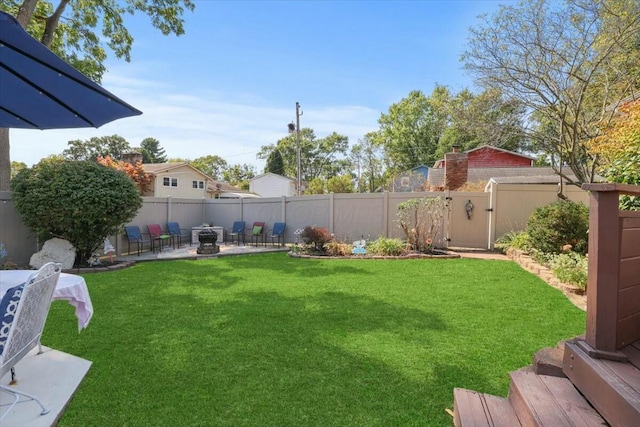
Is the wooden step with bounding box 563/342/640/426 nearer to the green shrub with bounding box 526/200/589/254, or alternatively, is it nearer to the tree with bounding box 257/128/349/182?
the green shrub with bounding box 526/200/589/254

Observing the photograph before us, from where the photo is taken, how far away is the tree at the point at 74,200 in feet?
23.6

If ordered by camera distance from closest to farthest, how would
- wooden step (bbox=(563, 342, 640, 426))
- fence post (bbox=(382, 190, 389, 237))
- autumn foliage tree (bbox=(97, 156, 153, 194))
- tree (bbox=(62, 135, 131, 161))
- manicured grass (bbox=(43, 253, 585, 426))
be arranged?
wooden step (bbox=(563, 342, 640, 426)) < manicured grass (bbox=(43, 253, 585, 426)) < fence post (bbox=(382, 190, 389, 237)) < autumn foliage tree (bbox=(97, 156, 153, 194)) < tree (bbox=(62, 135, 131, 161))

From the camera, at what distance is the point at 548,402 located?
188cm

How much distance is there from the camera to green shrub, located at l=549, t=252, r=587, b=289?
5.24 meters

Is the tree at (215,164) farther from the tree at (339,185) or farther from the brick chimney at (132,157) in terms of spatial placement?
the brick chimney at (132,157)

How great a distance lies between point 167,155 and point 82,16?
5631 cm

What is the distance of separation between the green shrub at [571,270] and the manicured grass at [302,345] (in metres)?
0.31

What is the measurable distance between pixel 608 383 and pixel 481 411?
2.27 feet

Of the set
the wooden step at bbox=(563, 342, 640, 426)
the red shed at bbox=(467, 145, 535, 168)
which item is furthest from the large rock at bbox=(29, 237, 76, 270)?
the red shed at bbox=(467, 145, 535, 168)

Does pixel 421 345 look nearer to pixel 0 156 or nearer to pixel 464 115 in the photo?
pixel 464 115

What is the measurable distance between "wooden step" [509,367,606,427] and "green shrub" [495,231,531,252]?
21.0ft

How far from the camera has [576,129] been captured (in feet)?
28.6

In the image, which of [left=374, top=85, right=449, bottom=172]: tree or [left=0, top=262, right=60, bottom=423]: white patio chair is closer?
[left=0, top=262, right=60, bottom=423]: white patio chair

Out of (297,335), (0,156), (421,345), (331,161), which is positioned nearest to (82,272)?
(0,156)
